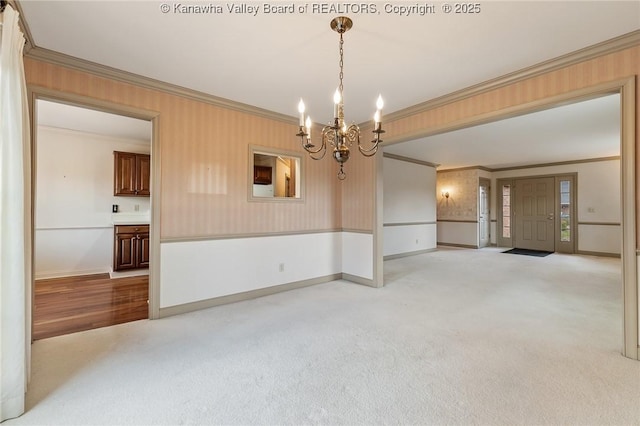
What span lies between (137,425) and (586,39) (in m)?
4.17

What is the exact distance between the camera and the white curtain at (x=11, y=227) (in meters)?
1.70

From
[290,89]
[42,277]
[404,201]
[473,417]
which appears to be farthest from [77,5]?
[404,201]

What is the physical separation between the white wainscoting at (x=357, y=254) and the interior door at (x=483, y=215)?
600cm

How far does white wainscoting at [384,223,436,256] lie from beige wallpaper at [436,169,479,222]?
4.44 ft

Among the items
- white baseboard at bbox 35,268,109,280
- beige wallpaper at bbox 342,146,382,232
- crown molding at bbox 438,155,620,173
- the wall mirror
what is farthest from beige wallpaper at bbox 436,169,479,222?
white baseboard at bbox 35,268,109,280

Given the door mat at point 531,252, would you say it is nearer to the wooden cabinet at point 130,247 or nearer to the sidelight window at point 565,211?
the sidelight window at point 565,211

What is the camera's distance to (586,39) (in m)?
2.43

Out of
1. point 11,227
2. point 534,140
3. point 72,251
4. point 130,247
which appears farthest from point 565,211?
point 72,251

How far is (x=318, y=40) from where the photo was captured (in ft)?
8.05

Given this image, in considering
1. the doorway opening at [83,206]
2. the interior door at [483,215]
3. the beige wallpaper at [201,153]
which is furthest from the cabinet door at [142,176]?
the interior door at [483,215]

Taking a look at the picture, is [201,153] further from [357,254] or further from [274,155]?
[357,254]

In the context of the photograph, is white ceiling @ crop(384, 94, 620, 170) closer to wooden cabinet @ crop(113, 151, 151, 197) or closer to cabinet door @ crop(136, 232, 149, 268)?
wooden cabinet @ crop(113, 151, 151, 197)

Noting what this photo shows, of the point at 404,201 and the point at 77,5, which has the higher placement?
the point at 77,5

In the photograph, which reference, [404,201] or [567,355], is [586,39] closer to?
[567,355]
